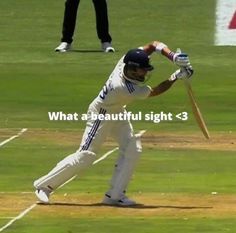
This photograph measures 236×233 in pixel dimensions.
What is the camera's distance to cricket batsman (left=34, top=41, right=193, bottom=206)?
13.8 meters

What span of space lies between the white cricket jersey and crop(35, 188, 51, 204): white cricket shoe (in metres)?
0.98

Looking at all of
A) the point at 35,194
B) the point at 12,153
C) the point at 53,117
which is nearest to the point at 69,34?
the point at 53,117

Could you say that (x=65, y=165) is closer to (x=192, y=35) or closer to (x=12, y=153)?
(x=12, y=153)

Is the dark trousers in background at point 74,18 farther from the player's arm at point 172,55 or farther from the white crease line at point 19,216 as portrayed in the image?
the white crease line at point 19,216

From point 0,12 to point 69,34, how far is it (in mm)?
4847

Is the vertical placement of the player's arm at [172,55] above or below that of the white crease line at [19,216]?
above

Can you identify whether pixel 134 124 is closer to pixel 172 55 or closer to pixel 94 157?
pixel 94 157

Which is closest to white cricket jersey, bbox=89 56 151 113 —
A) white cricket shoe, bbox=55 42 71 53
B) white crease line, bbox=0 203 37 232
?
white crease line, bbox=0 203 37 232

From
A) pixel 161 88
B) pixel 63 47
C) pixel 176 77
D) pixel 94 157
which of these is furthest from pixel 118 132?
pixel 63 47

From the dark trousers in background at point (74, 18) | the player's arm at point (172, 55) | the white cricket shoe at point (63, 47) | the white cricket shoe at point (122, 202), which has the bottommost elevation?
the white cricket shoe at point (63, 47)

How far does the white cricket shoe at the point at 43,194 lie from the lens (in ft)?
45.5

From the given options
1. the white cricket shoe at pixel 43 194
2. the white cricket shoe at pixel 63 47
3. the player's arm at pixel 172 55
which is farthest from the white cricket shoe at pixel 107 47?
the white cricket shoe at pixel 43 194

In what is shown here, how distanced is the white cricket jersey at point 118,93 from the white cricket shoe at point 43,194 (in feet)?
3.20

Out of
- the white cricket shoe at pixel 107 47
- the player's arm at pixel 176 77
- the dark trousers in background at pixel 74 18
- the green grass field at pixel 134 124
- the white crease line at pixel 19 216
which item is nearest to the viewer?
the white crease line at pixel 19 216
